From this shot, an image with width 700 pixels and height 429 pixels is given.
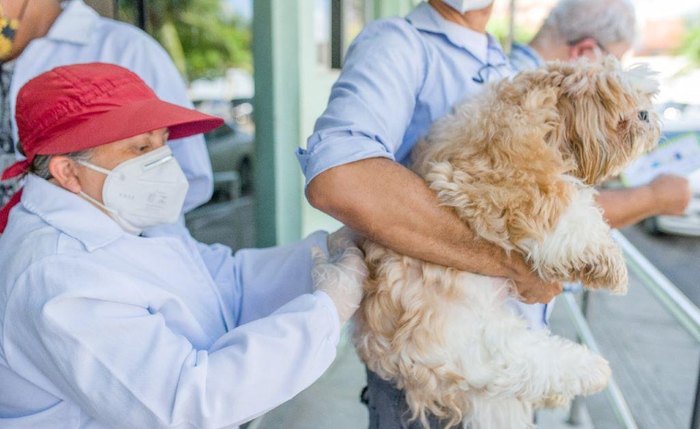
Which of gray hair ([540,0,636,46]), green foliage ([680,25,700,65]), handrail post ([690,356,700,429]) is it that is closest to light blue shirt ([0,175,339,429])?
handrail post ([690,356,700,429])

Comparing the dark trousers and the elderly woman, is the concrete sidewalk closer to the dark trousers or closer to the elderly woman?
the dark trousers

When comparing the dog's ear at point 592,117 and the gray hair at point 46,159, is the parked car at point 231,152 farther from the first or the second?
the dog's ear at point 592,117

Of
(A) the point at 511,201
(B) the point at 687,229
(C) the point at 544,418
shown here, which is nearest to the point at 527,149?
(A) the point at 511,201

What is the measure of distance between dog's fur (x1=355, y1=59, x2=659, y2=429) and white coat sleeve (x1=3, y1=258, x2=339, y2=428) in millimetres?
349

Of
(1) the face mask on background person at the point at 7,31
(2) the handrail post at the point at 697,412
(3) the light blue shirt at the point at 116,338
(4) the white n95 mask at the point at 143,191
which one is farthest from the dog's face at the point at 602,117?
(1) the face mask on background person at the point at 7,31

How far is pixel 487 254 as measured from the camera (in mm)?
1531

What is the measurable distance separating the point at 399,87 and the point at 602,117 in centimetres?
53

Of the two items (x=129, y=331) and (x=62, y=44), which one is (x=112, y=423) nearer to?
(x=129, y=331)

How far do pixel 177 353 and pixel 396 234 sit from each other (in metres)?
0.60

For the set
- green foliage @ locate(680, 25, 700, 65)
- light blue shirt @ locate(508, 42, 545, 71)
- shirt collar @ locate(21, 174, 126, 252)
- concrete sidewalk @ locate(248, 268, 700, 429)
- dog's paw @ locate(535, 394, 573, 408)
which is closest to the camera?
shirt collar @ locate(21, 174, 126, 252)

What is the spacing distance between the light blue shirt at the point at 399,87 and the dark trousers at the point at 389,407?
45 cm

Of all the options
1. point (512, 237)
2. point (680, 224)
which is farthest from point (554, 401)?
point (680, 224)

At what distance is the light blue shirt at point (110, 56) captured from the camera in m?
2.15

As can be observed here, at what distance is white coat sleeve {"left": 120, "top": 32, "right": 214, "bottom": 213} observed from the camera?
228 cm
